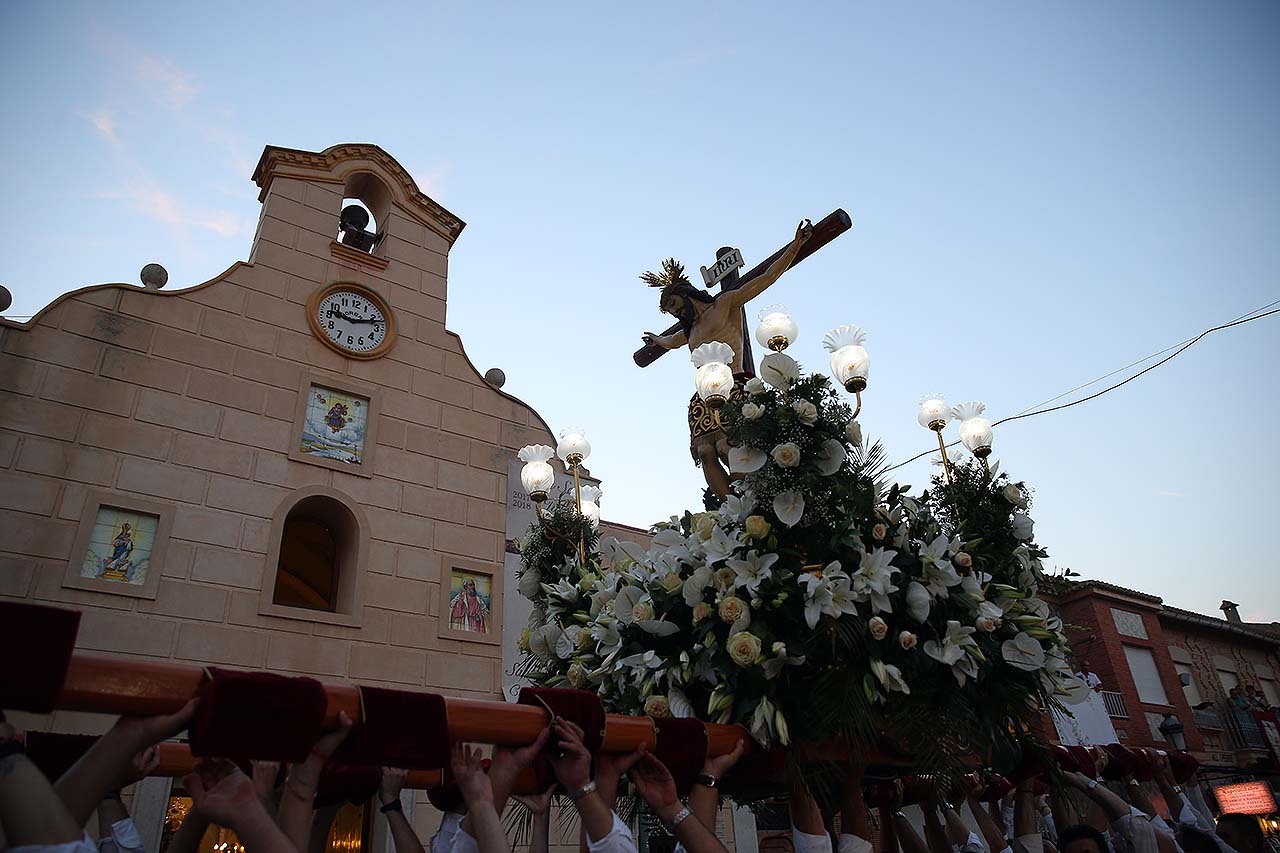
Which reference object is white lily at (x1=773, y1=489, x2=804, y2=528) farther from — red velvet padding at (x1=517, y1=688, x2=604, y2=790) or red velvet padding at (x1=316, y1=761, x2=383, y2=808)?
red velvet padding at (x1=316, y1=761, x2=383, y2=808)

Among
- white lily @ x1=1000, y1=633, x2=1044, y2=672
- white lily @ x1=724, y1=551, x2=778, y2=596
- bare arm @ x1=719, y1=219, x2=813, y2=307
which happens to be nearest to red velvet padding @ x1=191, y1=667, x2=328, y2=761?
white lily @ x1=724, y1=551, x2=778, y2=596

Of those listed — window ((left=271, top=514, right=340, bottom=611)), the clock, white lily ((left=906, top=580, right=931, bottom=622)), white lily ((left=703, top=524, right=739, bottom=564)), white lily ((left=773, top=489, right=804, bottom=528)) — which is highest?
the clock

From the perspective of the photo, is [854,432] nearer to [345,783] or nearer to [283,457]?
[345,783]

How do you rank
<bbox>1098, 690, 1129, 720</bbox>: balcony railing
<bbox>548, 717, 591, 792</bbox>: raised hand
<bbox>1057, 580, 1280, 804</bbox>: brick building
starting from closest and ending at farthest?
<bbox>548, 717, 591, 792</bbox>: raised hand, <bbox>1098, 690, 1129, 720</bbox>: balcony railing, <bbox>1057, 580, 1280, 804</bbox>: brick building

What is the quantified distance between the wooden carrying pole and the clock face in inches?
276

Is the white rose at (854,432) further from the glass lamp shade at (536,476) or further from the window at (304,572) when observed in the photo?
the window at (304,572)

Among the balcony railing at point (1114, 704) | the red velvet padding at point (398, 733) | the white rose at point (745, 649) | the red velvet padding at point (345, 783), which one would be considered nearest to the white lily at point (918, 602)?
the white rose at point (745, 649)

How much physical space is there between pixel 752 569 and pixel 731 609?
0.22 metres

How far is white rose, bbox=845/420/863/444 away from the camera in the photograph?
3636mm

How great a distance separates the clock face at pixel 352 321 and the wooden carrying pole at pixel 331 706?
702 centimetres

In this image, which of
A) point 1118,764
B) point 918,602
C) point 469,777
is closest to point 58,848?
point 469,777

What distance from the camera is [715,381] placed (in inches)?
164

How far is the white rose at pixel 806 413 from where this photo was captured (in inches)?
139

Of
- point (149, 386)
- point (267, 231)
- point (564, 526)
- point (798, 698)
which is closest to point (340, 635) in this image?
point (149, 386)
